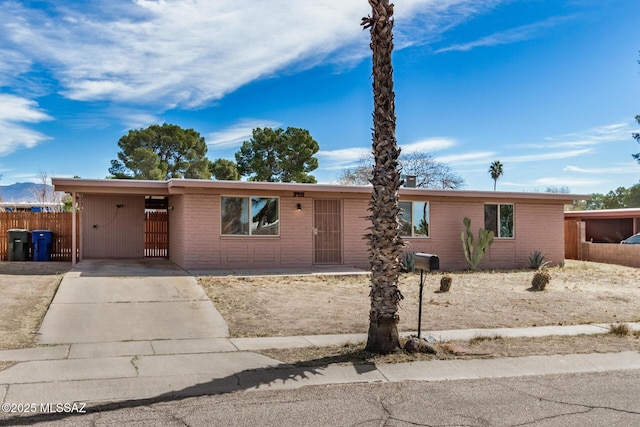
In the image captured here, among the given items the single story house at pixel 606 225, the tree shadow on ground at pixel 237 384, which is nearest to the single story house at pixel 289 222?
the single story house at pixel 606 225

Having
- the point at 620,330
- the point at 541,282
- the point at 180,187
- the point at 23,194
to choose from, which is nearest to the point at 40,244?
the point at 180,187

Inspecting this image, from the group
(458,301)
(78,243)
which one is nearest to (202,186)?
(78,243)

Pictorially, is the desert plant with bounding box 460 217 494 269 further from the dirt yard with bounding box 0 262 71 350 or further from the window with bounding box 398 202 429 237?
the dirt yard with bounding box 0 262 71 350

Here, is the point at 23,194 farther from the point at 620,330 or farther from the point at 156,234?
the point at 620,330

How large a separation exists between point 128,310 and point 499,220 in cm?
1448

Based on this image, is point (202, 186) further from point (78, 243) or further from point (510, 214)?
point (510, 214)

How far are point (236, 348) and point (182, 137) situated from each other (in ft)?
118

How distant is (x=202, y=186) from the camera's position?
16.5 meters

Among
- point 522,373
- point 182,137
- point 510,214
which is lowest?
point 522,373

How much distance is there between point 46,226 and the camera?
64.6ft

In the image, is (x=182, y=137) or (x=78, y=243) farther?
(x=182, y=137)

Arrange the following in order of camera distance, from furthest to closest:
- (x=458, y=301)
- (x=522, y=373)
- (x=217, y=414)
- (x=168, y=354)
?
(x=458, y=301), (x=168, y=354), (x=522, y=373), (x=217, y=414)

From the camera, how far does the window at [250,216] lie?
17.4 m

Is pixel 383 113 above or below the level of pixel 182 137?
below
